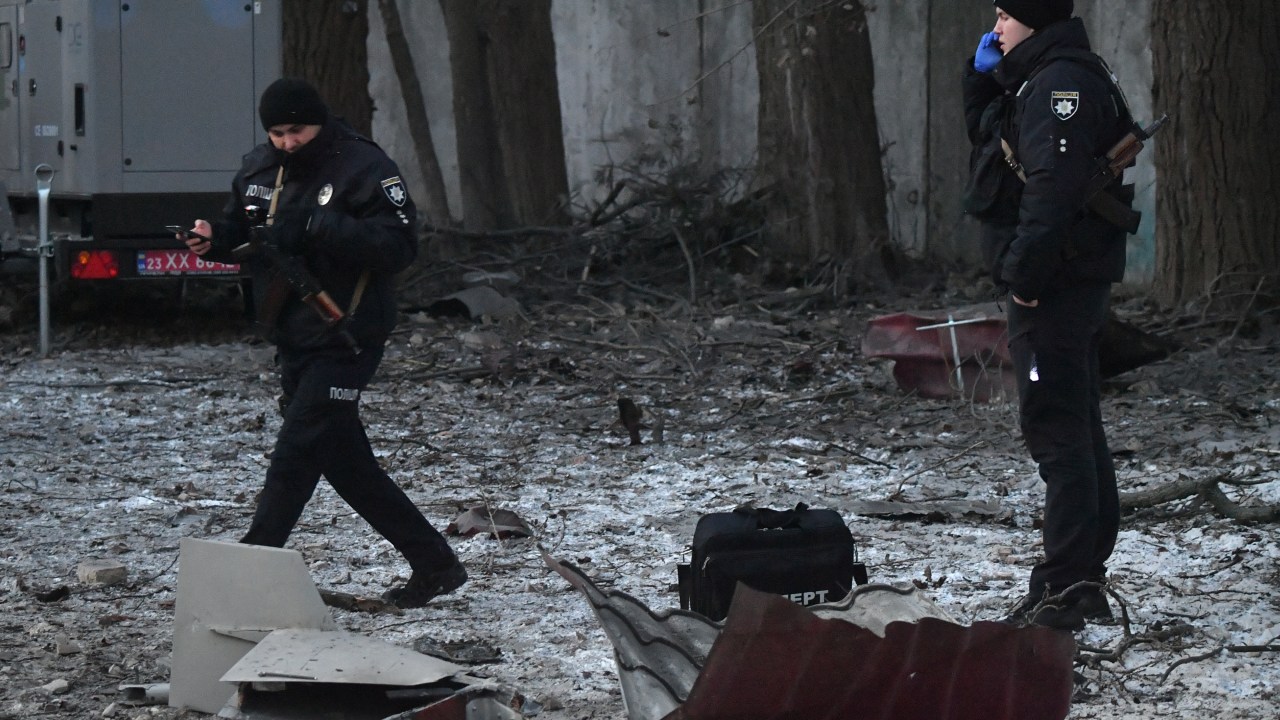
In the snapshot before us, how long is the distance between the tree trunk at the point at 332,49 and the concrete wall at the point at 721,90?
8.72 feet

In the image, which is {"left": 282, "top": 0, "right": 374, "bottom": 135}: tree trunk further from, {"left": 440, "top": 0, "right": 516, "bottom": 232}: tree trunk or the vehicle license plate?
{"left": 440, "top": 0, "right": 516, "bottom": 232}: tree trunk

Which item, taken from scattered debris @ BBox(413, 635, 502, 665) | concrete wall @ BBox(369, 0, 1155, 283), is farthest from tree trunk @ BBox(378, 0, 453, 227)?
scattered debris @ BBox(413, 635, 502, 665)

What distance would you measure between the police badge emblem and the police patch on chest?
1985 mm

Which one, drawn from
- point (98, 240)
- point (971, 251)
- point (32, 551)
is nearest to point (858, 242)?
point (971, 251)

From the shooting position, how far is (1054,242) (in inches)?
168

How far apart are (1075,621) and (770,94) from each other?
909 cm

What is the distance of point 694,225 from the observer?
13797 millimetres

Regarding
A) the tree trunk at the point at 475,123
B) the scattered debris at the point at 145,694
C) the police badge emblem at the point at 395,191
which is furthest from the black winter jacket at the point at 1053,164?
the tree trunk at the point at 475,123

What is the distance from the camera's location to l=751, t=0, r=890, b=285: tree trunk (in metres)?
12.7

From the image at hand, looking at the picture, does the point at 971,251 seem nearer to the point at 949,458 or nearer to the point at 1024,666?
the point at 949,458

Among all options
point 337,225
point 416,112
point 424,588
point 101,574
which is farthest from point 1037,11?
point 416,112

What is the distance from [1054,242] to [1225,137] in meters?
6.29

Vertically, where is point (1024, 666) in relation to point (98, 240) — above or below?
below

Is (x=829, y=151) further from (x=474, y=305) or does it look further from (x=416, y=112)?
(x=416, y=112)
